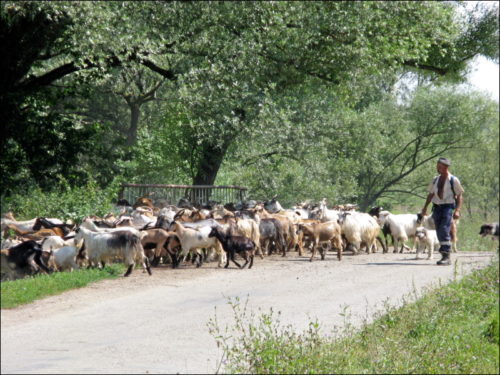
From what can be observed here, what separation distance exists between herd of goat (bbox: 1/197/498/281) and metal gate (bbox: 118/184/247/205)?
423 centimetres

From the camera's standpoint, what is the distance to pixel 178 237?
17062 mm

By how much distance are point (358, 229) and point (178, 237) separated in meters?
6.28

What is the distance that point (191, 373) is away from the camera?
7797 millimetres

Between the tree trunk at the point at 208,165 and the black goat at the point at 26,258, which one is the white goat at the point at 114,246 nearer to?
the black goat at the point at 26,258

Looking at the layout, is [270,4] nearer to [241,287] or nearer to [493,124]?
[241,287]

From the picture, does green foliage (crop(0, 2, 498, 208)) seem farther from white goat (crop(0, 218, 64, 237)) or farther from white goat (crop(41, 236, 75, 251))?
white goat (crop(41, 236, 75, 251))

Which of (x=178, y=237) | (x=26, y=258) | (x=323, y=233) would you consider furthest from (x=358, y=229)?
(x=26, y=258)

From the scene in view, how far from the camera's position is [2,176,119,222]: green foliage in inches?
865

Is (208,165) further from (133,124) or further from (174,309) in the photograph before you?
(174,309)

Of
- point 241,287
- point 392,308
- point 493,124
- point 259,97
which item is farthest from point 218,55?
point 493,124

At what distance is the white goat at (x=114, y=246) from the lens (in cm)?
1506

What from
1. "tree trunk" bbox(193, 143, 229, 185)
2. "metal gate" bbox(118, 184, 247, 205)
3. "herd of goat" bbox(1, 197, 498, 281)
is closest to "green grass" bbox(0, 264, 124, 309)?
"herd of goat" bbox(1, 197, 498, 281)

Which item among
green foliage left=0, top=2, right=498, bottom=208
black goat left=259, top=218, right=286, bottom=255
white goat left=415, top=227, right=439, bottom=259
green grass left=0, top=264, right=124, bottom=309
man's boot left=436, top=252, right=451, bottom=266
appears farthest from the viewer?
green foliage left=0, top=2, right=498, bottom=208

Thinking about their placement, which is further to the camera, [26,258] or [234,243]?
[234,243]
